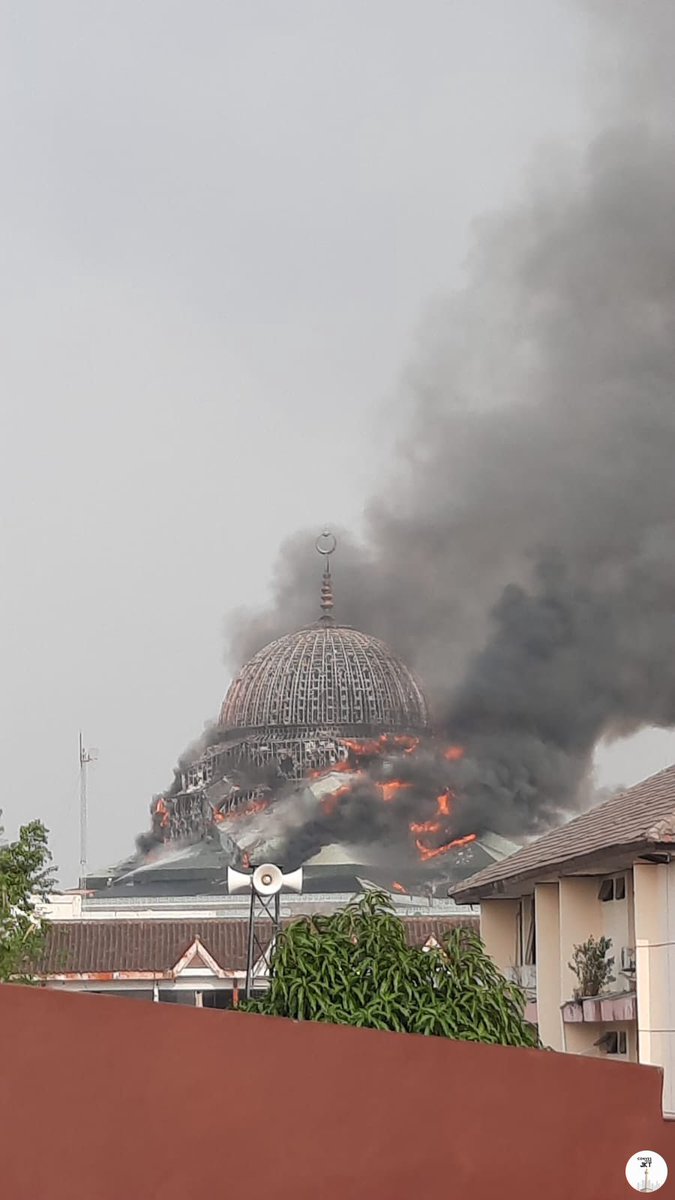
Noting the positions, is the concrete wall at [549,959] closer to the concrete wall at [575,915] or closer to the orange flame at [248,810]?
the concrete wall at [575,915]

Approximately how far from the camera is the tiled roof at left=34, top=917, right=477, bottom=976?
36.6m

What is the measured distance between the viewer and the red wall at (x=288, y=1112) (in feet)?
21.2

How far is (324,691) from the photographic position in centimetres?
5688

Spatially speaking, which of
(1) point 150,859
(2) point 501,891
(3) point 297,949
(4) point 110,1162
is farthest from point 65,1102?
(1) point 150,859

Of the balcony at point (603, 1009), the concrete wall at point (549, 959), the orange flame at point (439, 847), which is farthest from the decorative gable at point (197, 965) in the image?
the orange flame at point (439, 847)

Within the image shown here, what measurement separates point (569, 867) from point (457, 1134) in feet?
35.4

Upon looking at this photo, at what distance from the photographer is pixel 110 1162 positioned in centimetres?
657

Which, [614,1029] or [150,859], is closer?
[614,1029]

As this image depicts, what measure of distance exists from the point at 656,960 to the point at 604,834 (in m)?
1.35

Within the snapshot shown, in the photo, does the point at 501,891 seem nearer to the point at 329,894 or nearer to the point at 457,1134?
the point at 457,1134

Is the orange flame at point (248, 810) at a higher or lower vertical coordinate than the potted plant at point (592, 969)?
higher

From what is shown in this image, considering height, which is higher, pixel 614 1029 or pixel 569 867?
pixel 569 867

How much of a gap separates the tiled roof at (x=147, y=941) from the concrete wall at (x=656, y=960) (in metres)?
19.6

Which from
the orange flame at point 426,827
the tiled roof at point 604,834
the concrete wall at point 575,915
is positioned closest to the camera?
the tiled roof at point 604,834
